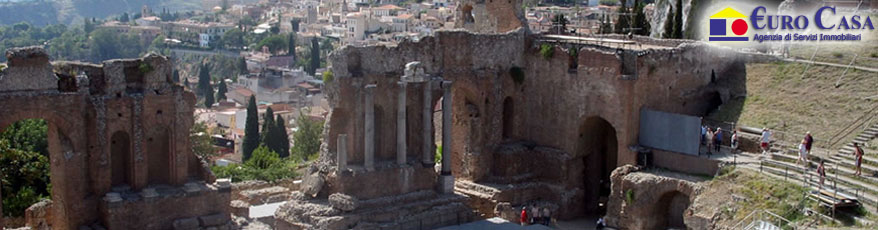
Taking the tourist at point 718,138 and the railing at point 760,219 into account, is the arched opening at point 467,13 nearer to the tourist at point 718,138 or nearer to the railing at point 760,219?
the tourist at point 718,138

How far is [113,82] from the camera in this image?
27.6 meters

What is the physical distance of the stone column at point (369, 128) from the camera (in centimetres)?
3169

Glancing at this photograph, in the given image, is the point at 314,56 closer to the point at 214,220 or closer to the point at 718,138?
the point at 718,138

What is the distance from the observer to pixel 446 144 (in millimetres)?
34438

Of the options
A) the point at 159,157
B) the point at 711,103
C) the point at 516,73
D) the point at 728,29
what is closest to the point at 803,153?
the point at 711,103

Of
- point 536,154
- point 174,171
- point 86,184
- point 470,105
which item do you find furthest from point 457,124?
point 86,184

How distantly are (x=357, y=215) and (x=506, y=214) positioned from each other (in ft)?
19.6

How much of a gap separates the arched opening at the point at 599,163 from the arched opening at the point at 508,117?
3050mm

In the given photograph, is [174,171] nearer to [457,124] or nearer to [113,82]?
[113,82]

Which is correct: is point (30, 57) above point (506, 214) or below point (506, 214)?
above

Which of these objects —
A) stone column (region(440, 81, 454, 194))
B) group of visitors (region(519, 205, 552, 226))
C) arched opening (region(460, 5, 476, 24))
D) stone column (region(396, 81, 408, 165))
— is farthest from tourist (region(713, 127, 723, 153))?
arched opening (region(460, 5, 476, 24))

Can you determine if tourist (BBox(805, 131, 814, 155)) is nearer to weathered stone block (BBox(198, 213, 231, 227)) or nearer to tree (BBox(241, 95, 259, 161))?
weathered stone block (BBox(198, 213, 231, 227))

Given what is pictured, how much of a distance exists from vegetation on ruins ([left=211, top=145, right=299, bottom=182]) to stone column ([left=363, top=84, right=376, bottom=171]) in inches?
376

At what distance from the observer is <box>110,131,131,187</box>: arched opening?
93.4ft
